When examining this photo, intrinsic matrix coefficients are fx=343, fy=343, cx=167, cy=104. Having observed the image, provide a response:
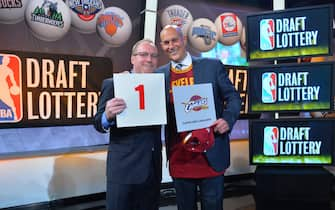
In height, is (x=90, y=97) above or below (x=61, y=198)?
above

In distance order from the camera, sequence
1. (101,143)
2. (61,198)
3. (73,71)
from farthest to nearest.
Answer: (101,143)
(61,198)
(73,71)

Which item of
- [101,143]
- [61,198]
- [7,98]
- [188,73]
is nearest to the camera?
[188,73]

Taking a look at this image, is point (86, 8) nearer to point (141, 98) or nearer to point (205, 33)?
point (205, 33)

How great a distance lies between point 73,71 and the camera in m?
2.97

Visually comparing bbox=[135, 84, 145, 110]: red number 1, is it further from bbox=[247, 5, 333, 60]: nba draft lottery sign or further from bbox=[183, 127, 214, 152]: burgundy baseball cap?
bbox=[247, 5, 333, 60]: nba draft lottery sign

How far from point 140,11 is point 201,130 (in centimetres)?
210

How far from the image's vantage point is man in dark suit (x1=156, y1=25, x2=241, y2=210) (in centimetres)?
191

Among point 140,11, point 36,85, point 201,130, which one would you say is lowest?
point 201,130

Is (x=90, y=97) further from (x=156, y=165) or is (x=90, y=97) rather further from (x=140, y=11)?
(x=156, y=165)

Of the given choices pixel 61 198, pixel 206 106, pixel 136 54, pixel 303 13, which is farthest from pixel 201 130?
pixel 61 198

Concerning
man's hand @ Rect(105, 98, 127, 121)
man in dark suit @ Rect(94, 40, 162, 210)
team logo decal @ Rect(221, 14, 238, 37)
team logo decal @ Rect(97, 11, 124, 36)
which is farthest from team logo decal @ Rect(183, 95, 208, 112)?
team logo decal @ Rect(221, 14, 238, 37)

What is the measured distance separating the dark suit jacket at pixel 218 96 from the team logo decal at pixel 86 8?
53.1 inches

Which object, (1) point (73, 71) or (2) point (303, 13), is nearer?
(2) point (303, 13)

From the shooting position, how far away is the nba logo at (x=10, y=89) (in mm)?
2635
